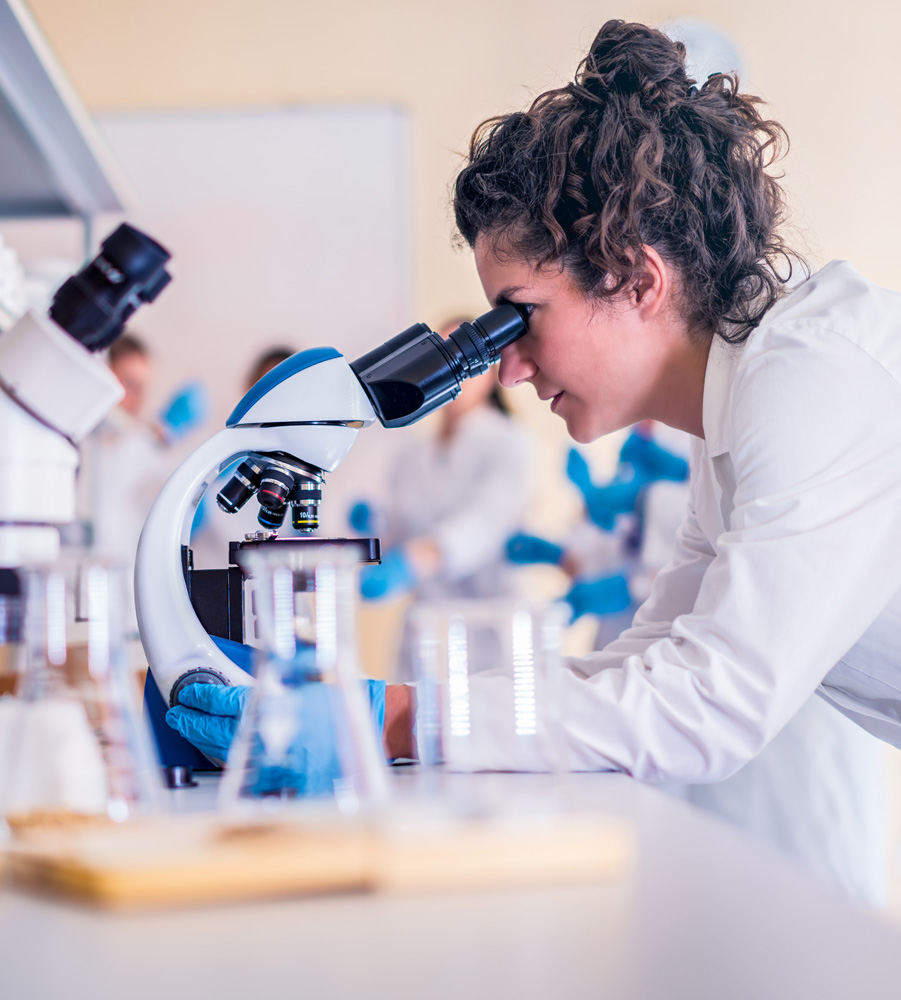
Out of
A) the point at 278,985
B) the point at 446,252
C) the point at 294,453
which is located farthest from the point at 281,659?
the point at 446,252

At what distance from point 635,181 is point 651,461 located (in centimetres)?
146

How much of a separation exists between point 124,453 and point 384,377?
7.76ft

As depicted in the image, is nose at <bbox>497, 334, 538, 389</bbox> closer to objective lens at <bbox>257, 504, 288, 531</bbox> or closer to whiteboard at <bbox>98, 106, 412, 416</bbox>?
objective lens at <bbox>257, 504, 288, 531</bbox>

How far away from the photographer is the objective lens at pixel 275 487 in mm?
968

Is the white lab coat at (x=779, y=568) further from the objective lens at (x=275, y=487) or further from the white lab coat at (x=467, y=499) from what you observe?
the white lab coat at (x=467, y=499)

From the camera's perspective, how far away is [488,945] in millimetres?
377

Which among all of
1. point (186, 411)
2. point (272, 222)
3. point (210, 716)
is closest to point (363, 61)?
point (272, 222)

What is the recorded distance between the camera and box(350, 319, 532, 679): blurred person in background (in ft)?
9.81

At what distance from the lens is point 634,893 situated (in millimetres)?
439

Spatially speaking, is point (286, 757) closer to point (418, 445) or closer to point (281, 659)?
point (281, 659)

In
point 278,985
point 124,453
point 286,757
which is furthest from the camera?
point 124,453

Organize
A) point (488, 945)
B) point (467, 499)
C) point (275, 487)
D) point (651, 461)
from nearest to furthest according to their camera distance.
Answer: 1. point (488, 945)
2. point (275, 487)
3. point (651, 461)
4. point (467, 499)

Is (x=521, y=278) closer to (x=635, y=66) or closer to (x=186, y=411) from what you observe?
(x=635, y=66)

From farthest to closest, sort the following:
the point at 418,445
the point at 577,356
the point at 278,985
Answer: the point at 418,445
the point at 577,356
the point at 278,985
